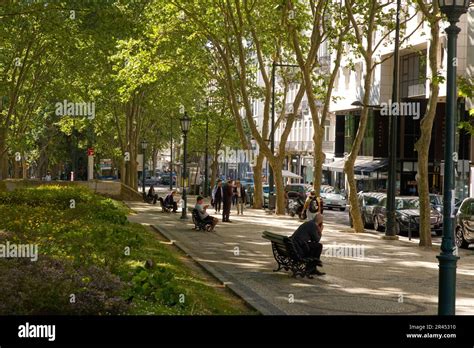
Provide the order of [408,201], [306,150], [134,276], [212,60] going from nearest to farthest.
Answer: [134,276], [408,201], [212,60], [306,150]

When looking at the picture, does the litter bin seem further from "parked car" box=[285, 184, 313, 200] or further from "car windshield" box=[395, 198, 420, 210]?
"car windshield" box=[395, 198, 420, 210]

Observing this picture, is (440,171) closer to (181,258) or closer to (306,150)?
(306,150)

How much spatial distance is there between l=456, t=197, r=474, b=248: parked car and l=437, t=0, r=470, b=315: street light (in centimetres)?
1710

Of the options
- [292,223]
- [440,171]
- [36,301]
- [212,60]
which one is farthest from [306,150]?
[36,301]

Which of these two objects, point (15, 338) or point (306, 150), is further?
point (306, 150)

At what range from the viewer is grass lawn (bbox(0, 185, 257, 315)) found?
38.4 ft

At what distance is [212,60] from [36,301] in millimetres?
41450

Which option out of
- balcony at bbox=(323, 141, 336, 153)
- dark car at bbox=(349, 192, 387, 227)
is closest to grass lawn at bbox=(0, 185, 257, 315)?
dark car at bbox=(349, 192, 387, 227)

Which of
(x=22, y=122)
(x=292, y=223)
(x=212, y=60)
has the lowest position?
(x=292, y=223)

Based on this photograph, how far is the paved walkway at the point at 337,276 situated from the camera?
1605 centimetres

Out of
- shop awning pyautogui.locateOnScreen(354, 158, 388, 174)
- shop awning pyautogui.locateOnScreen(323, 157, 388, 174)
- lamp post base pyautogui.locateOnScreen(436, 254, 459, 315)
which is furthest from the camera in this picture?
shop awning pyautogui.locateOnScreen(323, 157, 388, 174)

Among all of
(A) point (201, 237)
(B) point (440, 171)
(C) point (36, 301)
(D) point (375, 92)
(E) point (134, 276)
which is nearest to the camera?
(C) point (36, 301)

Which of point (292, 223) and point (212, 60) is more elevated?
point (212, 60)

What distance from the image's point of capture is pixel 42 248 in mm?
18188
